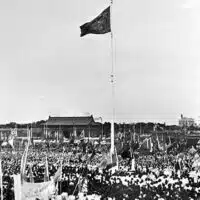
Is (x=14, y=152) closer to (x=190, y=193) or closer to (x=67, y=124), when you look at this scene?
(x=190, y=193)

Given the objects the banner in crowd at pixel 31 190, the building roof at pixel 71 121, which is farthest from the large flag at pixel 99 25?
the building roof at pixel 71 121

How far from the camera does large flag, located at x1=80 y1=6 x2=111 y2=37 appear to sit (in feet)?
62.6

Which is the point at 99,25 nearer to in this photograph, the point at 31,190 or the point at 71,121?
the point at 31,190

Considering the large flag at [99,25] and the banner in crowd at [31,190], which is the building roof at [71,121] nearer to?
the large flag at [99,25]

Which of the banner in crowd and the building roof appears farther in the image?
the building roof

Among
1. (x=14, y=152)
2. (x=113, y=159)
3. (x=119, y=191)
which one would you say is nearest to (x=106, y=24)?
(x=113, y=159)

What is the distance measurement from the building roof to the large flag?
4142cm

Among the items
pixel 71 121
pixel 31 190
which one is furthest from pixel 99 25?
pixel 71 121

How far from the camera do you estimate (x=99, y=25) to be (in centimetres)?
2038

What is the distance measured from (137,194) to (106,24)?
1034cm

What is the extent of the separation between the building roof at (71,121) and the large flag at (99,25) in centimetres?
4142

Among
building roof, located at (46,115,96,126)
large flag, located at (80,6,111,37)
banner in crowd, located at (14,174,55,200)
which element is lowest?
banner in crowd, located at (14,174,55,200)

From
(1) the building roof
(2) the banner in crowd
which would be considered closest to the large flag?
(2) the banner in crowd

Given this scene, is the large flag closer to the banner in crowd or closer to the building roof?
the banner in crowd
